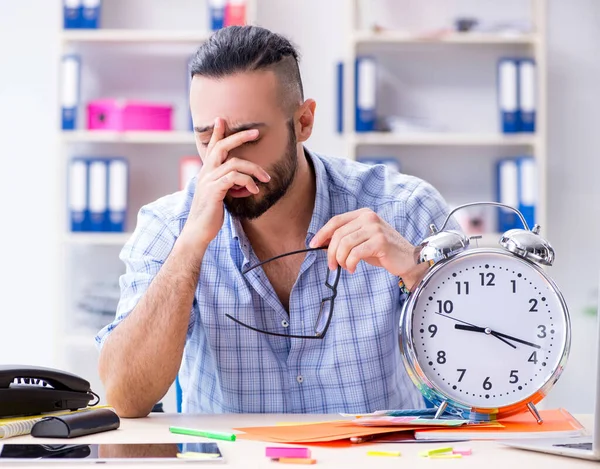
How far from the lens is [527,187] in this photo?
3.43 m

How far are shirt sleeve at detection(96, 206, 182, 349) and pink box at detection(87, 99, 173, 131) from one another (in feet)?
5.55

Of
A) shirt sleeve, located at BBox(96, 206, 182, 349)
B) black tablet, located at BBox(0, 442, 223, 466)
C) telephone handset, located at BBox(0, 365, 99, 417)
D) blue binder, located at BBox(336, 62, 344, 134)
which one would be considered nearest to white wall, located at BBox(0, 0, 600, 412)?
blue binder, located at BBox(336, 62, 344, 134)

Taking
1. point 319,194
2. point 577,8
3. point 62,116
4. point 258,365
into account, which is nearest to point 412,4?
point 577,8

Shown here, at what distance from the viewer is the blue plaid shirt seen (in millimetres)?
1745

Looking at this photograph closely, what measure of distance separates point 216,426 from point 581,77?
2928 millimetres

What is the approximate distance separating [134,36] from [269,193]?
1991mm

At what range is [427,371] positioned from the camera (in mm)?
1279

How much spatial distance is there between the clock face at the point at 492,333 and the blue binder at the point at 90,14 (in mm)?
2585

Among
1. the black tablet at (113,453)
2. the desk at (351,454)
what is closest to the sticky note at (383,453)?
the desk at (351,454)

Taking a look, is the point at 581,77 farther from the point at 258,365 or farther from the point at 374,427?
the point at 374,427

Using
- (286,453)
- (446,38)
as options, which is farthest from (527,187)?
(286,453)

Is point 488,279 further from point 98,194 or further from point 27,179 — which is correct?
point 27,179

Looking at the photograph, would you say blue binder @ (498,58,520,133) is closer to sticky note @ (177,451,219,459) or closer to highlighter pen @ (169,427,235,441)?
highlighter pen @ (169,427,235,441)

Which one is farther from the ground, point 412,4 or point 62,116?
point 412,4
